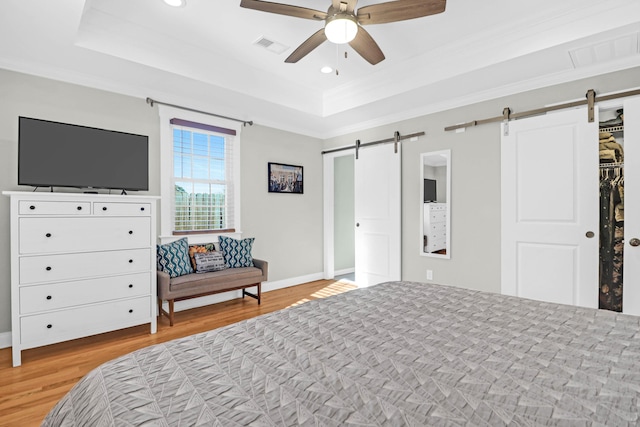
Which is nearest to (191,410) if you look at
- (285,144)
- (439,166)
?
(439,166)

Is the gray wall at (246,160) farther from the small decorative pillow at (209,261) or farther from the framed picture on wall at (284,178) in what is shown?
the small decorative pillow at (209,261)

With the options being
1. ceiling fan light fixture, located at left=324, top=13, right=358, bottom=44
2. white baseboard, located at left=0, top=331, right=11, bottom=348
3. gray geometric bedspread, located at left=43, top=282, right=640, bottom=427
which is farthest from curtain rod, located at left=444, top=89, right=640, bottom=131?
white baseboard, located at left=0, top=331, right=11, bottom=348

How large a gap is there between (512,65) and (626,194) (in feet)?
4.89

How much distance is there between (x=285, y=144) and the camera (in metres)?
5.00

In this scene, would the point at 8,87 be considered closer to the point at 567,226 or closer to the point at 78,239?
the point at 78,239

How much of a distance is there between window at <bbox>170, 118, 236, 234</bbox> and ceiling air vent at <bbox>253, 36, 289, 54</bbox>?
1337mm

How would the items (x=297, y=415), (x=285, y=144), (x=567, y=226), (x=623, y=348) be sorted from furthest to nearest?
1. (x=285, y=144)
2. (x=567, y=226)
3. (x=623, y=348)
4. (x=297, y=415)

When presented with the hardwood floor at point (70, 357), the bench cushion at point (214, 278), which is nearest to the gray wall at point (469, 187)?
the hardwood floor at point (70, 357)

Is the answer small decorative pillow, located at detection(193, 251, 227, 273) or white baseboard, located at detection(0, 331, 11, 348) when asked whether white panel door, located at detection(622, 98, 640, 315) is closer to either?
small decorative pillow, located at detection(193, 251, 227, 273)

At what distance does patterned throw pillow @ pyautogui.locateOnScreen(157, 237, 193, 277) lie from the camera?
353 cm

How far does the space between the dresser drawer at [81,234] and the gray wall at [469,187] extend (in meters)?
3.16

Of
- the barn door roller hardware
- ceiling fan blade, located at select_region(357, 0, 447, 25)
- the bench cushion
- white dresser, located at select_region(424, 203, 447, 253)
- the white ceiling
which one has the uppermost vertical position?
the white ceiling

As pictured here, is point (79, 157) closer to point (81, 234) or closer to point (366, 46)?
point (81, 234)

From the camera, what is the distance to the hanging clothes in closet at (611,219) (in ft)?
10.1
